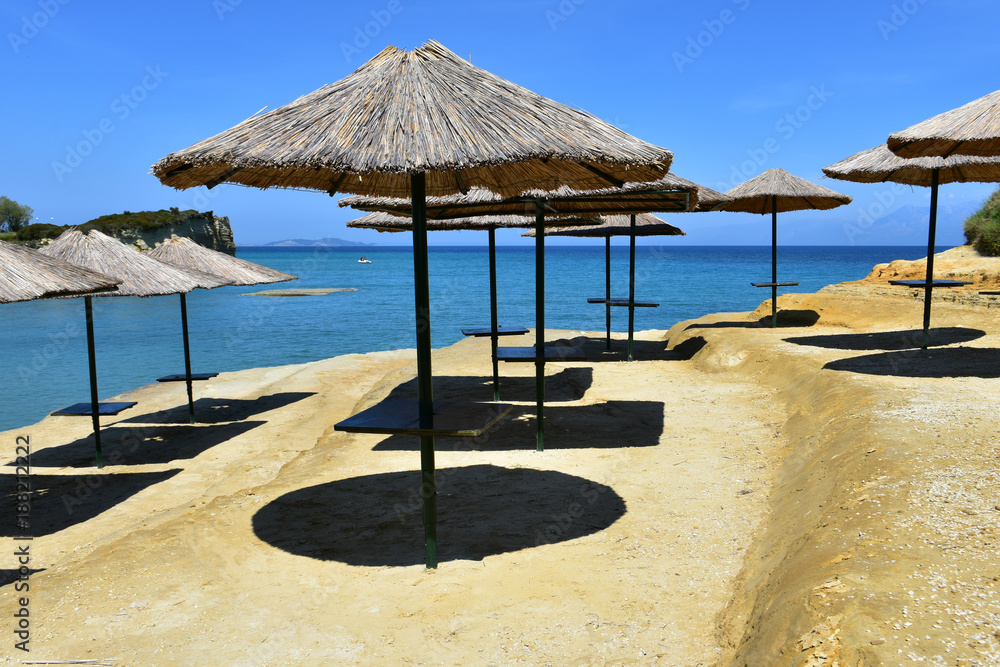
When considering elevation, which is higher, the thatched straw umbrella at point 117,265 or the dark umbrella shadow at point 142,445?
the thatched straw umbrella at point 117,265

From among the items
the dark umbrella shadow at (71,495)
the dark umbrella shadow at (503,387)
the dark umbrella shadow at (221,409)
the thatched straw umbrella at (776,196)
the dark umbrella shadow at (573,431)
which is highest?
the thatched straw umbrella at (776,196)

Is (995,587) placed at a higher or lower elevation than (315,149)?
lower

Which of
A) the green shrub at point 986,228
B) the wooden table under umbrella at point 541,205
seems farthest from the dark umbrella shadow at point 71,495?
the green shrub at point 986,228

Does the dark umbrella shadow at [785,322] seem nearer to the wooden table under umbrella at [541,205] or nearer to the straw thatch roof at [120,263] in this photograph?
the wooden table under umbrella at [541,205]

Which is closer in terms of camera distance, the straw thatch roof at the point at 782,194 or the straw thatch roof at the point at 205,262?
the straw thatch roof at the point at 205,262

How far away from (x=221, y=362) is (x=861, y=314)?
17.3m

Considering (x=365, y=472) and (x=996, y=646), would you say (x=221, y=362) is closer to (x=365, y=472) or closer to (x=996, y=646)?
(x=365, y=472)

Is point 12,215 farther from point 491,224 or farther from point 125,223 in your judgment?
point 491,224

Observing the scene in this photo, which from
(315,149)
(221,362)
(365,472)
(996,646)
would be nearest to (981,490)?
(996,646)

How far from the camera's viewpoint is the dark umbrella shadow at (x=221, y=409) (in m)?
11.2

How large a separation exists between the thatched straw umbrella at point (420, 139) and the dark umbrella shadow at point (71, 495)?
4.29 meters

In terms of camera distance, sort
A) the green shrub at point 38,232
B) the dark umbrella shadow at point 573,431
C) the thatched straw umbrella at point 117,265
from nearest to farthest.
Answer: the dark umbrella shadow at point 573,431 < the thatched straw umbrella at point 117,265 < the green shrub at point 38,232

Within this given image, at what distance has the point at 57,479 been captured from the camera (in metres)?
8.23

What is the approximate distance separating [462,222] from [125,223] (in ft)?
191
